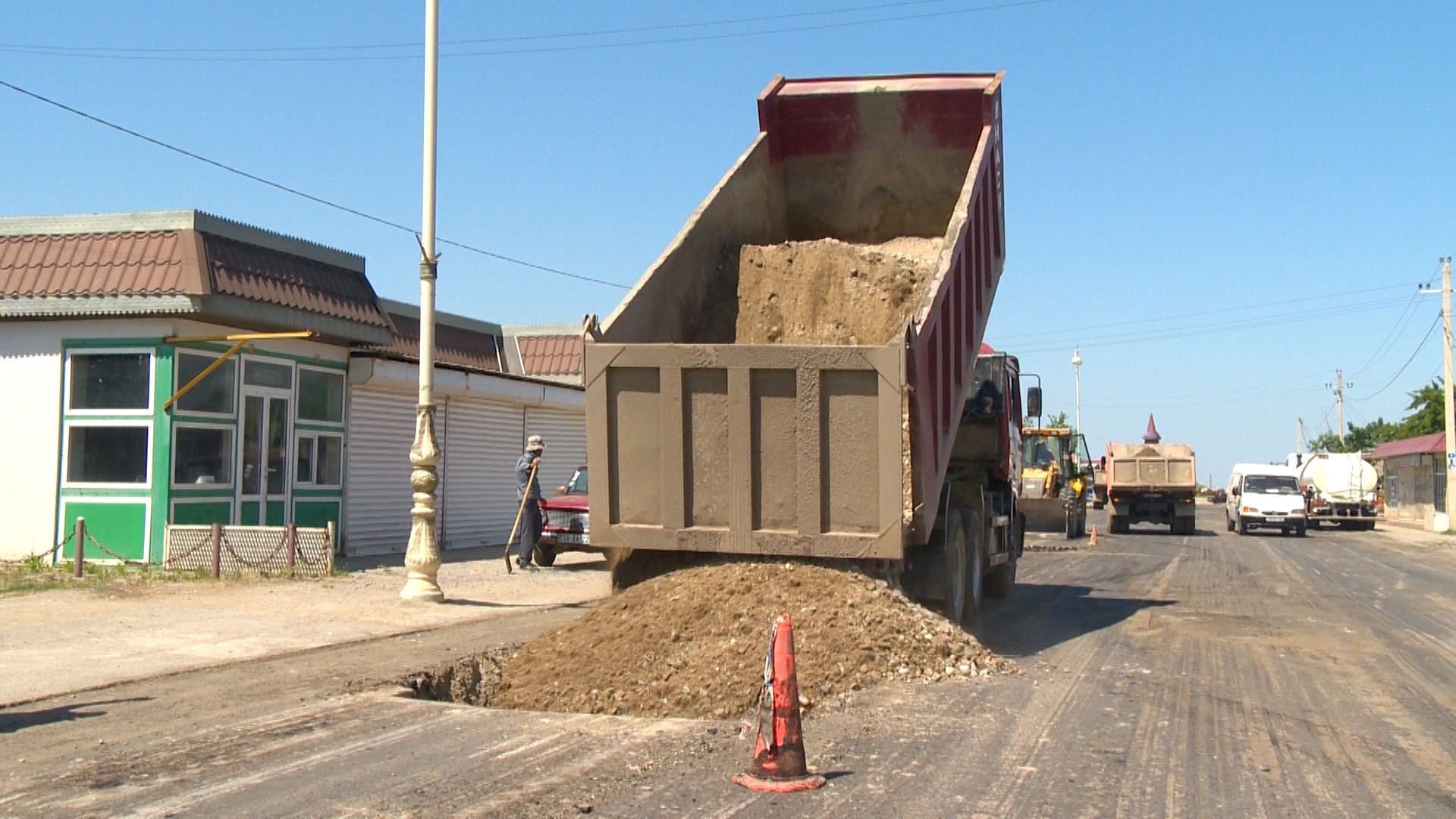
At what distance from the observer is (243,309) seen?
1691 centimetres

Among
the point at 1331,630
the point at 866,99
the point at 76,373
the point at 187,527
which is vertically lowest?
the point at 1331,630

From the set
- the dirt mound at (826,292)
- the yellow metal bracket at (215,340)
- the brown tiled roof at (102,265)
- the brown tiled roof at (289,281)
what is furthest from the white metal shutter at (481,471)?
the dirt mound at (826,292)

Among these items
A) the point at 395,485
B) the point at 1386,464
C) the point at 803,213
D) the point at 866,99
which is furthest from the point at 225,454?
the point at 1386,464

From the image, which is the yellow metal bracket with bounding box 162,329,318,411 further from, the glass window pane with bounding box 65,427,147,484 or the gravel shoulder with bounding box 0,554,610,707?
the gravel shoulder with bounding box 0,554,610,707

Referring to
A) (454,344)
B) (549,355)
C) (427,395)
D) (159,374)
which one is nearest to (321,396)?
(159,374)

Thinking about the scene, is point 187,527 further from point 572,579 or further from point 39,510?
point 572,579

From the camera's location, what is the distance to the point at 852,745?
665 cm

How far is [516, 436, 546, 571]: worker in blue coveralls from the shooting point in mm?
17344

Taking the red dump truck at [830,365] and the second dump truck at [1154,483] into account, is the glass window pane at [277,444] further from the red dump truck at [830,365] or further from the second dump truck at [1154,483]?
the second dump truck at [1154,483]

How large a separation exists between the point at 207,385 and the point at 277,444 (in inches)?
63.4

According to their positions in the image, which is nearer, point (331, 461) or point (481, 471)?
point (331, 461)

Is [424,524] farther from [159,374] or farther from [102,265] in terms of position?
[102,265]

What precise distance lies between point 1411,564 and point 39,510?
23678mm

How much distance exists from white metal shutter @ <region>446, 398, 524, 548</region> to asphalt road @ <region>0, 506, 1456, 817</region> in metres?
11.5
